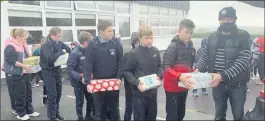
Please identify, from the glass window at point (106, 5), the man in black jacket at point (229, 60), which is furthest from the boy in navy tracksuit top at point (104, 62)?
the glass window at point (106, 5)

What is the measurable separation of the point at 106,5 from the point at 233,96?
36.4ft

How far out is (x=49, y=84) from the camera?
4.38 metres

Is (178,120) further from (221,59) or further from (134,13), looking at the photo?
(134,13)

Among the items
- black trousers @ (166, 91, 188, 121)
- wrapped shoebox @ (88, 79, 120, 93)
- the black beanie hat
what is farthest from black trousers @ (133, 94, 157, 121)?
the black beanie hat

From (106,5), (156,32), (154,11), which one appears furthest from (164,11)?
(106,5)

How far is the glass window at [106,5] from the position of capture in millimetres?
13023

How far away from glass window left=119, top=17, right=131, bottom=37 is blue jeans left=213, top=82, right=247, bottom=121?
11.9 meters

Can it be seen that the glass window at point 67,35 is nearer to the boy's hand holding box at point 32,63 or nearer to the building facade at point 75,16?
the building facade at point 75,16

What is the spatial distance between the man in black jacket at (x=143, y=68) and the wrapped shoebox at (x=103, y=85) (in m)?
0.20

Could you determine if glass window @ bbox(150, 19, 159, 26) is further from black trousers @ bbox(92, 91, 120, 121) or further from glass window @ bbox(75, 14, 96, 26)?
black trousers @ bbox(92, 91, 120, 121)

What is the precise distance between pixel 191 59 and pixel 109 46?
3.86 feet

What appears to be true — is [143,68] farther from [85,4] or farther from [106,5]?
[106,5]

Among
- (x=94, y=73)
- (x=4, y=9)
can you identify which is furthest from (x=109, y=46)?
(x=4, y=9)

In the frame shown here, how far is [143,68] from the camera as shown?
349 cm
